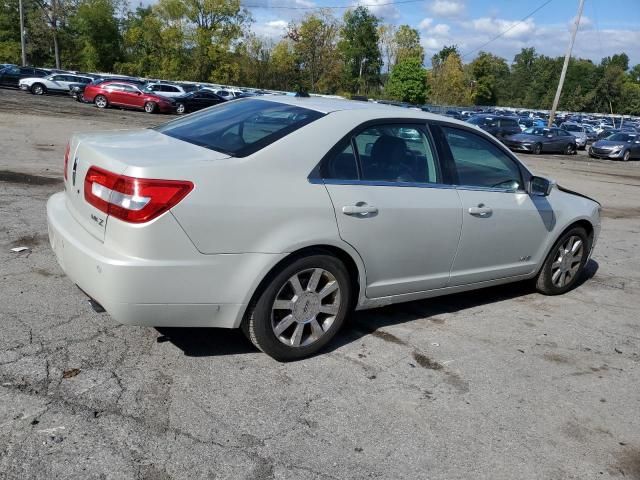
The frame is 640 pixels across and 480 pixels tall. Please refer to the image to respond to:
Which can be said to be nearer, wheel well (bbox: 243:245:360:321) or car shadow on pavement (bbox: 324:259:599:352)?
wheel well (bbox: 243:245:360:321)

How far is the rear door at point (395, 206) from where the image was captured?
3.84 metres

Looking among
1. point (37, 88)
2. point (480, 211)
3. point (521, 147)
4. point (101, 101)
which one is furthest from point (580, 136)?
point (480, 211)

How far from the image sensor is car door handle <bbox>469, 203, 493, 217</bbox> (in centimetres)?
450

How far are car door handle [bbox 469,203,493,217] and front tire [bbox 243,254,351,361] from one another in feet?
3.98

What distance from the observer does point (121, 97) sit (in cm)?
3325

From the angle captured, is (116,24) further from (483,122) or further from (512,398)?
(512,398)

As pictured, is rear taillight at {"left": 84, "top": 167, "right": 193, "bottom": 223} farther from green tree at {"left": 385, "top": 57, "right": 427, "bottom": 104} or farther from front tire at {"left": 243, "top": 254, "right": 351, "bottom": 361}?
green tree at {"left": 385, "top": 57, "right": 427, "bottom": 104}

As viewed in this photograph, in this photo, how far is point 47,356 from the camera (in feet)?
11.7

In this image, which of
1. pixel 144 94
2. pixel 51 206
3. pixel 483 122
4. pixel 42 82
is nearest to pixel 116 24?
pixel 42 82

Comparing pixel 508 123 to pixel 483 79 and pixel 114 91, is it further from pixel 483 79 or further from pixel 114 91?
pixel 483 79

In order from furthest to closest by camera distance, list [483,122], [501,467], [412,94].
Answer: [412,94]
[483,122]
[501,467]

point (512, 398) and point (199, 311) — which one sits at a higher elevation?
point (199, 311)

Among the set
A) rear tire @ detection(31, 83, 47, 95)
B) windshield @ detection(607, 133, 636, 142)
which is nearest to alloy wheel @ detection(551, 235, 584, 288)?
windshield @ detection(607, 133, 636, 142)

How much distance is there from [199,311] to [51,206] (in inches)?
57.4
